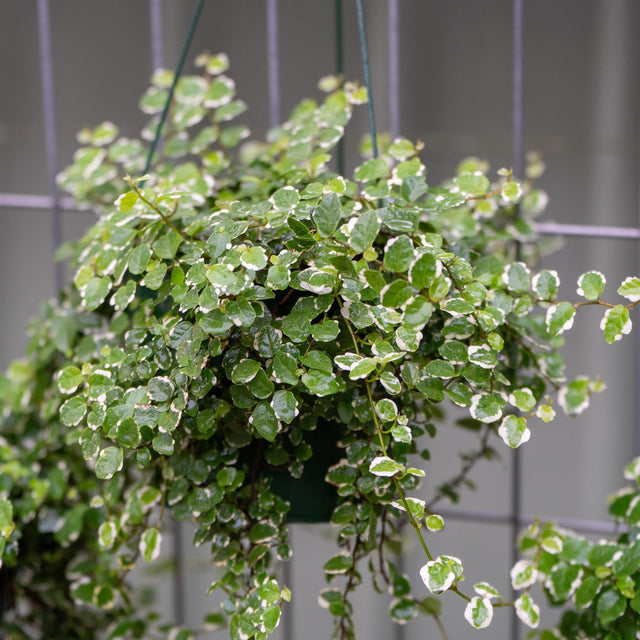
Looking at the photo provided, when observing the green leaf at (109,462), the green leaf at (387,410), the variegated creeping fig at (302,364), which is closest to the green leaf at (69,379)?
the variegated creeping fig at (302,364)

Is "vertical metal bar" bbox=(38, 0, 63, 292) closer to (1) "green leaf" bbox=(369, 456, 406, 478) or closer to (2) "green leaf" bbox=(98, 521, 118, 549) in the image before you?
(2) "green leaf" bbox=(98, 521, 118, 549)

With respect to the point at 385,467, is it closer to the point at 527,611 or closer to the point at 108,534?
the point at 527,611

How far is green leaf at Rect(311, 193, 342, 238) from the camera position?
76cm

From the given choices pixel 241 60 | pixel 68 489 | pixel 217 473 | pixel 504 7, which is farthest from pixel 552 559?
pixel 241 60

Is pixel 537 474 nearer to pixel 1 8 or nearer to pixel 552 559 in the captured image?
pixel 552 559

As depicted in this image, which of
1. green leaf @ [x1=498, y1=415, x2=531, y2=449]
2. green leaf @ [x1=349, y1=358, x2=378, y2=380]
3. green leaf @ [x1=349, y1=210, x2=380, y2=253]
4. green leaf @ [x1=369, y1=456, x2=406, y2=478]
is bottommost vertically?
green leaf @ [x1=369, y1=456, x2=406, y2=478]

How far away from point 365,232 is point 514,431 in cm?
26

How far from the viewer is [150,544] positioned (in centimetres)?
92

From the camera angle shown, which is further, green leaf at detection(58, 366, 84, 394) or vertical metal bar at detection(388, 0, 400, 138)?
vertical metal bar at detection(388, 0, 400, 138)

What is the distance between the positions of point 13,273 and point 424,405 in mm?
1772

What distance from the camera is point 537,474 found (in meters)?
1.90

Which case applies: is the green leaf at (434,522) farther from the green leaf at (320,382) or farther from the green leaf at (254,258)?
the green leaf at (254,258)

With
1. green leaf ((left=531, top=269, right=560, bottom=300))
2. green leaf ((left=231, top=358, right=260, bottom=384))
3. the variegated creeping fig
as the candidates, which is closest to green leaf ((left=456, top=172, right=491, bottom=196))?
the variegated creeping fig

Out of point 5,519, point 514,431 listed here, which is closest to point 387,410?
point 514,431
